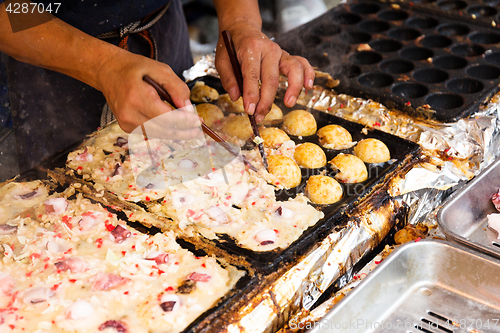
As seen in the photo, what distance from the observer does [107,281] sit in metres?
1.71

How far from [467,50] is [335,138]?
166 centimetres

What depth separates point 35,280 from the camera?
174 centimetres

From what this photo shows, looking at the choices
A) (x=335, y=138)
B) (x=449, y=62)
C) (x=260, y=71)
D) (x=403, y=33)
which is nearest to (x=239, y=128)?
(x=260, y=71)

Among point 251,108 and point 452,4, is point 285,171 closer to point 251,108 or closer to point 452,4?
point 251,108

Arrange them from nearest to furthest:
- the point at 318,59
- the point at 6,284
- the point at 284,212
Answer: the point at 6,284, the point at 284,212, the point at 318,59

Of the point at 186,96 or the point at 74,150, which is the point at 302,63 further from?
the point at 74,150

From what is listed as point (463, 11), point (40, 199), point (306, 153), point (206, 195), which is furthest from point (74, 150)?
point (463, 11)

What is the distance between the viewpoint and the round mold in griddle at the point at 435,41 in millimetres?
3488

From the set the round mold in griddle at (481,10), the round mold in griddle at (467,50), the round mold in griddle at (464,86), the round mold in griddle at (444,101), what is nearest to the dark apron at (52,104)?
the round mold in griddle at (444,101)

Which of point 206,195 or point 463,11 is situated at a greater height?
point 463,11

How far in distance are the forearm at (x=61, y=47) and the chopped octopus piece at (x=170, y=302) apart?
1.01 m

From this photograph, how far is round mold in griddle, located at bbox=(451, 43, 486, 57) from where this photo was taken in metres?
3.37

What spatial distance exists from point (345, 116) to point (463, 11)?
5.99 feet

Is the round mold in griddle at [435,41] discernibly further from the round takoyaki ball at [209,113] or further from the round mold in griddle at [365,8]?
the round takoyaki ball at [209,113]
